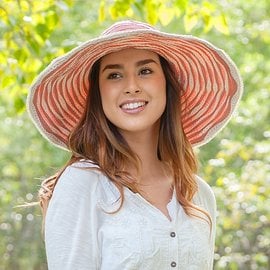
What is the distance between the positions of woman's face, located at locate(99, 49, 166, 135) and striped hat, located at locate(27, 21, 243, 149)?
3 centimetres

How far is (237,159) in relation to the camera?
7.68m

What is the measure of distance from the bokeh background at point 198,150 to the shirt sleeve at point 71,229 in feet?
4.18

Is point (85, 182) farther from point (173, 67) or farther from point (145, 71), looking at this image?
point (173, 67)

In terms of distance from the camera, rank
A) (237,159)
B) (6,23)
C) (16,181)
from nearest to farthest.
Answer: (6,23), (237,159), (16,181)

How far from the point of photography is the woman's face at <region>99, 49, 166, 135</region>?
2.66 meters

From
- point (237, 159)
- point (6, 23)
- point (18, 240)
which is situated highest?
point (6, 23)

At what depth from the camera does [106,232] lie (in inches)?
101

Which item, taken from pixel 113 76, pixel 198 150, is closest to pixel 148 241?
pixel 113 76

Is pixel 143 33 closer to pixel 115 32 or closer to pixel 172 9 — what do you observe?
pixel 115 32

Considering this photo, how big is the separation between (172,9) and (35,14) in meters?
0.55

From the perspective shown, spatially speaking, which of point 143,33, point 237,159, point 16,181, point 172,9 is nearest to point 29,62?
point 172,9

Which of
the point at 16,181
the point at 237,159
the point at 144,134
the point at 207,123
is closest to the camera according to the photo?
the point at 144,134

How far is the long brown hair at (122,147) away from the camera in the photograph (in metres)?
2.69

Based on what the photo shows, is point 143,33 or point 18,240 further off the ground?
point 143,33
